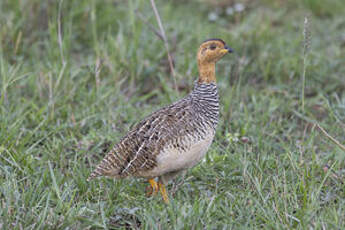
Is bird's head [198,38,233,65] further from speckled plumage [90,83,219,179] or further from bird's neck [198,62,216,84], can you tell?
speckled plumage [90,83,219,179]

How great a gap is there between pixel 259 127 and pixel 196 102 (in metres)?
1.24

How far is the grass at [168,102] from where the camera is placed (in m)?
3.73

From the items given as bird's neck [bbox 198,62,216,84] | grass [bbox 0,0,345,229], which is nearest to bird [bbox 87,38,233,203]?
bird's neck [bbox 198,62,216,84]

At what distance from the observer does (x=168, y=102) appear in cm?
568

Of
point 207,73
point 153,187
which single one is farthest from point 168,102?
point 153,187

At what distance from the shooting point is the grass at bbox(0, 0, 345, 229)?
3.73 metres

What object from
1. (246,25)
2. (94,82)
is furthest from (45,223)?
(246,25)

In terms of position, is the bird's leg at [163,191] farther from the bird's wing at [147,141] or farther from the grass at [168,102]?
the bird's wing at [147,141]

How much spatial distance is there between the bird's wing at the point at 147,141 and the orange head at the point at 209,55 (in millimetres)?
267

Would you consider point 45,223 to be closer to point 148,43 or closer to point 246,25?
point 148,43

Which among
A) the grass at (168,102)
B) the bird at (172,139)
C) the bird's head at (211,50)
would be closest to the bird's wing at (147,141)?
the bird at (172,139)

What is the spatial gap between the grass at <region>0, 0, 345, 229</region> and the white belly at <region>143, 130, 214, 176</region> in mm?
253

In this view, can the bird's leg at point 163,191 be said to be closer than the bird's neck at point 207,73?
Yes

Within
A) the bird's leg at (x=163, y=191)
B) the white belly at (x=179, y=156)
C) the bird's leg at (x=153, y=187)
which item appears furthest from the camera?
the bird's leg at (x=153, y=187)
